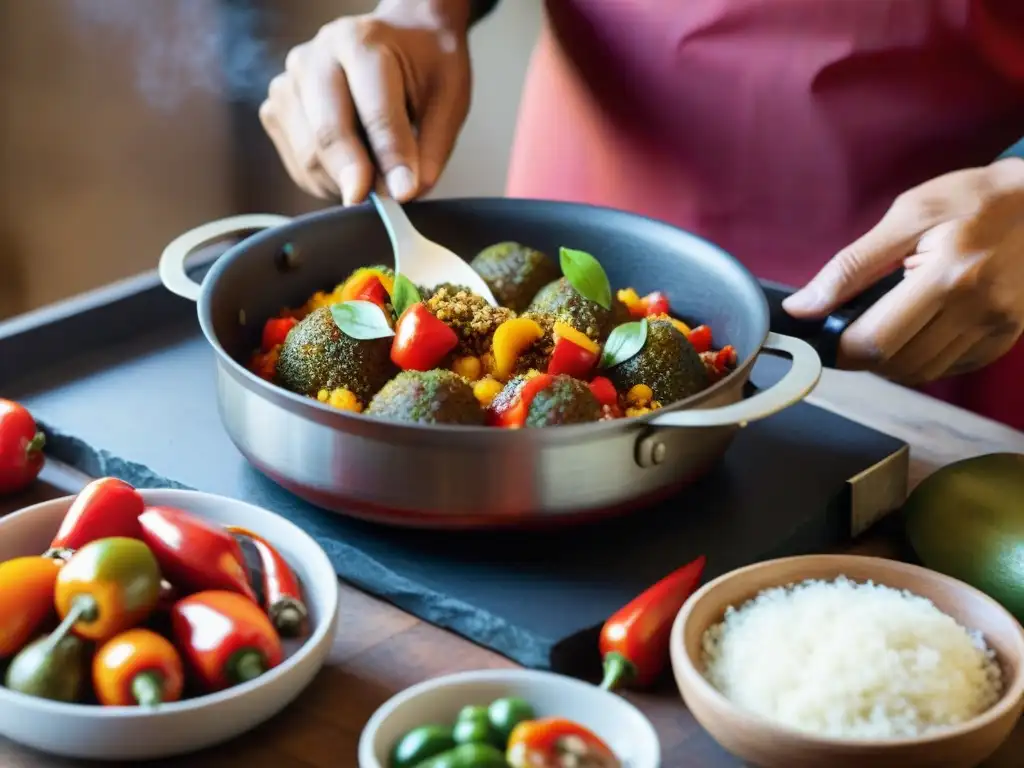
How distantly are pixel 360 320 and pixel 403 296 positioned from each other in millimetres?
70

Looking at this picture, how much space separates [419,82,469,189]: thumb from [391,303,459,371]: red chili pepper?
370 millimetres

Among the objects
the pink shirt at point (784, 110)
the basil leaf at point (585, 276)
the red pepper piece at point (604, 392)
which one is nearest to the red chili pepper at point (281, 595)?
the red pepper piece at point (604, 392)

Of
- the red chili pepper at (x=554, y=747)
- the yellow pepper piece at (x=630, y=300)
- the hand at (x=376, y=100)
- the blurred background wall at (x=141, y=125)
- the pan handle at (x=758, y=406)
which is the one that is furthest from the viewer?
the blurred background wall at (x=141, y=125)

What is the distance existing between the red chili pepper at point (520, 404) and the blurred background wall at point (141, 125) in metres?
1.87

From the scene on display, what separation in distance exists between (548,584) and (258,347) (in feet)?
1.54

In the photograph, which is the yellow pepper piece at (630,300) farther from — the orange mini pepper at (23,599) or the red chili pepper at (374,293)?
the orange mini pepper at (23,599)

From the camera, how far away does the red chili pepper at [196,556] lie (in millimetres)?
967

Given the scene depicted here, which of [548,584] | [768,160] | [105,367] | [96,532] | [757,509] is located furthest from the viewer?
[768,160]

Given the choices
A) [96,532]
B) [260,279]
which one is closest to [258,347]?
[260,279]

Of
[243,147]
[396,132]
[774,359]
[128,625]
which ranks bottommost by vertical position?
[243,147]

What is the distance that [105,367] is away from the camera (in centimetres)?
149

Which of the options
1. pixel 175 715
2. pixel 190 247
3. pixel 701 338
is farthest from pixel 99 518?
pixel 701 338

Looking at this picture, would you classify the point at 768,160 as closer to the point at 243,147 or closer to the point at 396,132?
the point at 396,132

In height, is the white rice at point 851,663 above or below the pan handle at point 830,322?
below
